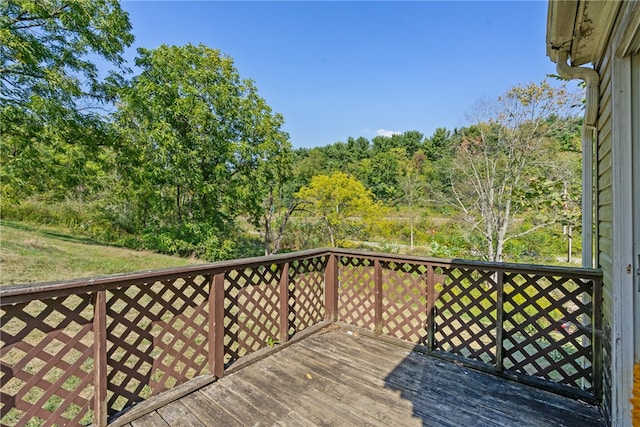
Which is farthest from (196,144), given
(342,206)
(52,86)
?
(342,206)

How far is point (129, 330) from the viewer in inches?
77.6

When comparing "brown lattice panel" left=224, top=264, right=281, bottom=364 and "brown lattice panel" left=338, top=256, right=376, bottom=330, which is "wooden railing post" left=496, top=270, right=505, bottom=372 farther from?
"brown lattice panel" left=224, top=264, right=281, bottom=364

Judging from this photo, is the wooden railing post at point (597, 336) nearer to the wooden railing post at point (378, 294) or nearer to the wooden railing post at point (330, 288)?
the wooden railing post at point (378, 294)

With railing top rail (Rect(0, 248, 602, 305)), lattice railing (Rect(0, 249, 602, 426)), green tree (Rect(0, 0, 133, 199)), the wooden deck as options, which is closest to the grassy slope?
green tree (Rect(0, 0, 133, 199))

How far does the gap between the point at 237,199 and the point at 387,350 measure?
823 cm

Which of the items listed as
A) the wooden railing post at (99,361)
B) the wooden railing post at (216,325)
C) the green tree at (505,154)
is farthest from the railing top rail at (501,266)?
the green tree at (505,154)

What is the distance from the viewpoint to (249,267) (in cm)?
260

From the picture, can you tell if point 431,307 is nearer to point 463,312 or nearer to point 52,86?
point 463,312

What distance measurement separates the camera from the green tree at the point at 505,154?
247 inches

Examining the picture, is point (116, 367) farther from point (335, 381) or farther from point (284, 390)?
point (335, 381)

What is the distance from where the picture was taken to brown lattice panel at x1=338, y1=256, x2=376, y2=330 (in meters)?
3.32

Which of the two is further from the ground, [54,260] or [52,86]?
[52,86]

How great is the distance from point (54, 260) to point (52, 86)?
12.2 ft

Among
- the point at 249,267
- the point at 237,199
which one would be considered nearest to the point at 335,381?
the point at 249,267
